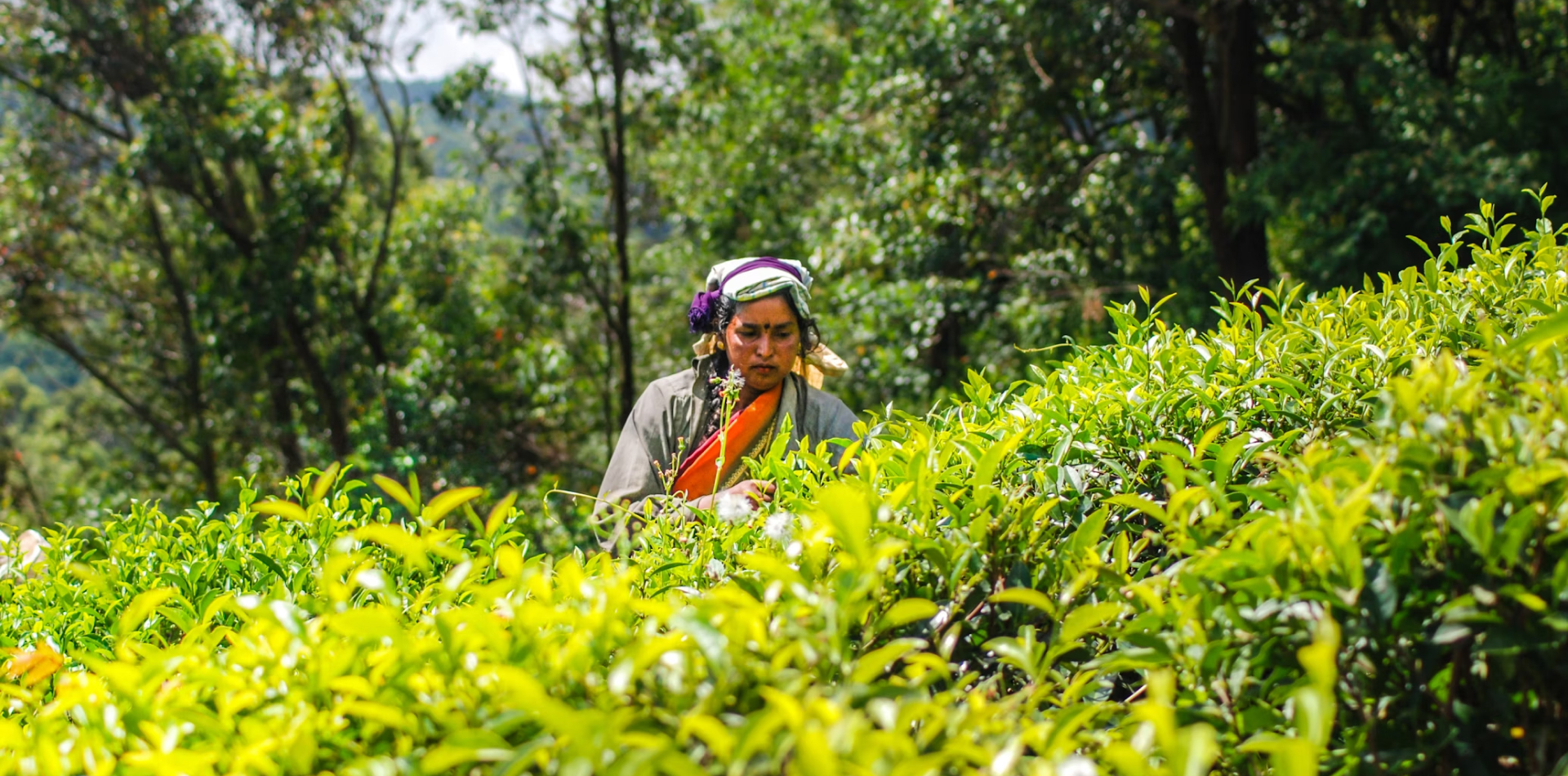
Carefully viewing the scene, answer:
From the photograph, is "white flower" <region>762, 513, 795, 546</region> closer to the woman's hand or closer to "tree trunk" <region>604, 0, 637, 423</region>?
the woman's hand

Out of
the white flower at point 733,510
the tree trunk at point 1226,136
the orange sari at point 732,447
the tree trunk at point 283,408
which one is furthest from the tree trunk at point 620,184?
the white flower at point 733,510

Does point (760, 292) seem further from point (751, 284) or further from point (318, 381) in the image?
point (318, 381)

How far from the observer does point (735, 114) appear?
11.2 metres

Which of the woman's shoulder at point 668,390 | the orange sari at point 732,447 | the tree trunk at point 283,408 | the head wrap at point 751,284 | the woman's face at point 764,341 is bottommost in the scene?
the tree trunk at point 283,408

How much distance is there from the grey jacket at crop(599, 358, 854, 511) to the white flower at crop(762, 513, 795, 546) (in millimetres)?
1427

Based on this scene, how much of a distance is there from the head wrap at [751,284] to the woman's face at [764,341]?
3 centimetres

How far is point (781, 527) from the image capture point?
1452mm

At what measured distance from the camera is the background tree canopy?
7.01 metres

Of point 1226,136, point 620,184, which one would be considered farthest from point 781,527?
point 620,184

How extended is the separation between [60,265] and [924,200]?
34.2 ft

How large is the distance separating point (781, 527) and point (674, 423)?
164 cm

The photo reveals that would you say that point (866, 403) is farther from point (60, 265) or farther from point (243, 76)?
point (60, 265)

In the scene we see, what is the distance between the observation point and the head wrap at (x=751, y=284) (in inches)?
120

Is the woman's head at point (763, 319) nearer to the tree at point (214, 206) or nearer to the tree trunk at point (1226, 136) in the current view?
the tree trunk at point (1226, 136)
